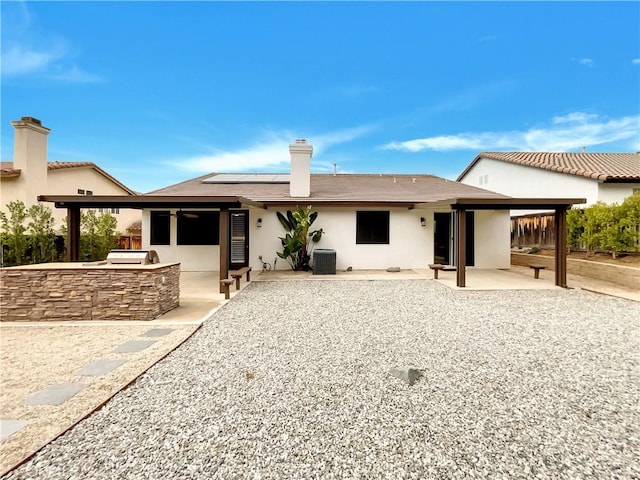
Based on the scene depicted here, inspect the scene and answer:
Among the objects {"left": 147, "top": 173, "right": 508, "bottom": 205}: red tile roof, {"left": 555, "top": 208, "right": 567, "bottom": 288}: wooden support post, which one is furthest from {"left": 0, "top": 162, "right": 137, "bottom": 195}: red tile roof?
{"left": 555, "top": 208, "right": 567, "bottom": 288}: wooden support post

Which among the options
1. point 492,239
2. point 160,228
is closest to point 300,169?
point 160,228

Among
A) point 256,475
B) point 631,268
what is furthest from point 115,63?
point 631,268

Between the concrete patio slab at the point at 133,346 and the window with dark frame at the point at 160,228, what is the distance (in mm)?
7949

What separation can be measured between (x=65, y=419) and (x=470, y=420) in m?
3.43

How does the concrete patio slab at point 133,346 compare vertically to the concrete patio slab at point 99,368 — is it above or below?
above

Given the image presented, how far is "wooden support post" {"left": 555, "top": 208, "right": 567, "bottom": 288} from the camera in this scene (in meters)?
8.41

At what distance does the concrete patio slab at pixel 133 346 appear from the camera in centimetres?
412

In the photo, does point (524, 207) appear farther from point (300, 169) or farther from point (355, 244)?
point (300, 169)

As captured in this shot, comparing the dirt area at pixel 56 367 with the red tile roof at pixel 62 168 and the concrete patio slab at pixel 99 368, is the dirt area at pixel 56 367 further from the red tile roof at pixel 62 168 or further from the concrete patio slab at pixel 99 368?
the red tile roof at pixel 62 168

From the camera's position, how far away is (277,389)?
3076 millimetres

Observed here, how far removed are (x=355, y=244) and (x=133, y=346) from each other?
28.1 feet

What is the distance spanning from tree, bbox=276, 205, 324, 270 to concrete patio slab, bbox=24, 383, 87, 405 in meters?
7.98

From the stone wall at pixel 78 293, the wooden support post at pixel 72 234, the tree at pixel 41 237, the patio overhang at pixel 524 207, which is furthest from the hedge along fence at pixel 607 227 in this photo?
the tree at pixel 41 237

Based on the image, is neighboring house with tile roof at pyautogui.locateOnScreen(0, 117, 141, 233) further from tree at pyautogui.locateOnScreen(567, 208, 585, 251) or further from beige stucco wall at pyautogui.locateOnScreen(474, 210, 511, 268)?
tree at pyautogui.locateOnScreen(567, 208, 585, 251)
